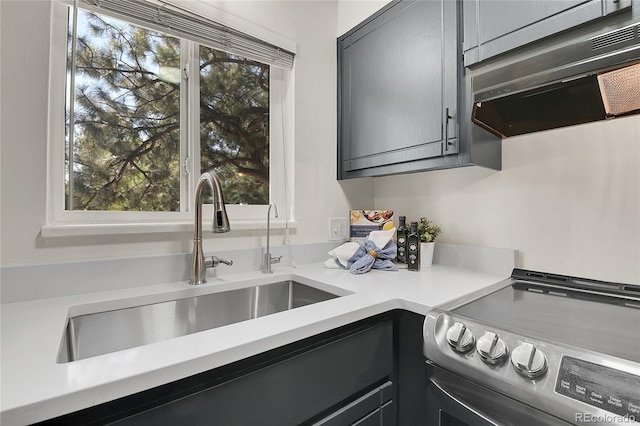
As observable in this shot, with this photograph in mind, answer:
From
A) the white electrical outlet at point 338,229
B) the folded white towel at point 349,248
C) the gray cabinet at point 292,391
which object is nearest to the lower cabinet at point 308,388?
the gray cabinet at point 292,391

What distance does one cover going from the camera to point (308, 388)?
2.43 feet

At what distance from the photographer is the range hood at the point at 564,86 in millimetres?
808

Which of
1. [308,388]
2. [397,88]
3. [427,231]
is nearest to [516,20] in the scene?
[397,88]

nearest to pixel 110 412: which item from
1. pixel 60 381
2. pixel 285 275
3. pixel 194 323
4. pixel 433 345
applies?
pixel 60 381

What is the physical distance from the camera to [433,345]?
2.60ft

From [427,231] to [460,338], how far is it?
771mm

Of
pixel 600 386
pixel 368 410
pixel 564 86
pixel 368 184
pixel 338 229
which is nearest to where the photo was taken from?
pixel 600 386

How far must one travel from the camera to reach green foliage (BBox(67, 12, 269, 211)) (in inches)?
42.5

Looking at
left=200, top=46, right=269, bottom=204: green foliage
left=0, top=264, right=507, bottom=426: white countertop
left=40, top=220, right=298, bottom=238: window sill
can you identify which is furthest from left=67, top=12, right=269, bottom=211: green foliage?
left=0, top=264, right=507, bottom=426: white countertop

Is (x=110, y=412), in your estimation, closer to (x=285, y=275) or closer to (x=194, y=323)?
(x=194, y=323)

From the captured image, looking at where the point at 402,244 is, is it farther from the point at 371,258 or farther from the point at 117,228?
the point at 117,228

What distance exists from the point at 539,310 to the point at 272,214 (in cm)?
110

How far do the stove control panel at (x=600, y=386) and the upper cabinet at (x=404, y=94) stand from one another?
75cm

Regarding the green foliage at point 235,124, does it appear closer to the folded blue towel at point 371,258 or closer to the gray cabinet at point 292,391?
the folded blue towel at point 371,258
